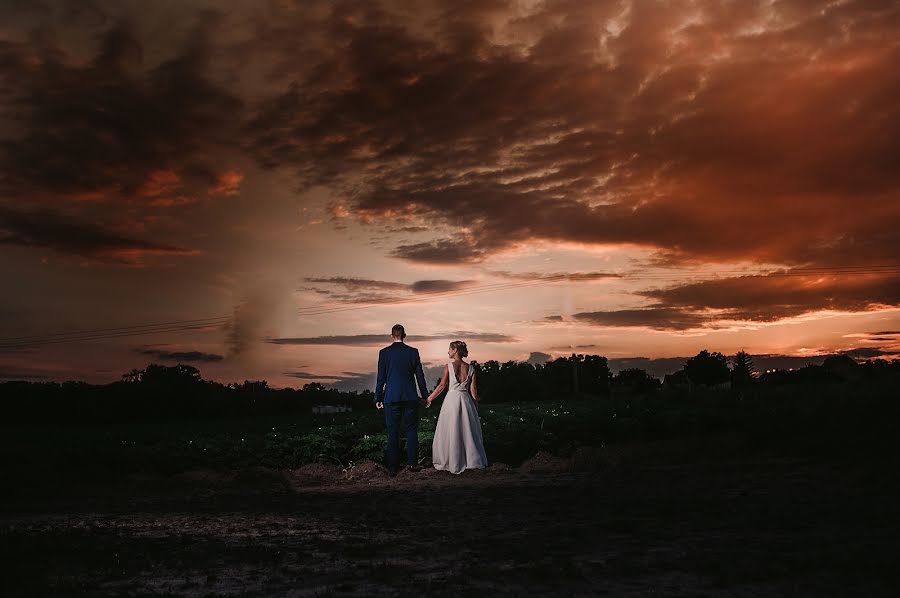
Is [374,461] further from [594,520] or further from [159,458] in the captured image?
[594,520]

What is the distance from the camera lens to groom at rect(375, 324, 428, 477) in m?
16.0

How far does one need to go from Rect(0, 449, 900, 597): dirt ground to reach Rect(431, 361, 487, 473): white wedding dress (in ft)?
3.58

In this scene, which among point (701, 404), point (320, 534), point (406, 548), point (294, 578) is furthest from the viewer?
point (701, 404)

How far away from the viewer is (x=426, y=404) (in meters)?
16.0

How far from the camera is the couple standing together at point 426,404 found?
16000 millimetres

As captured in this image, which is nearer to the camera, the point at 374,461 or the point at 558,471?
the point at 558,471

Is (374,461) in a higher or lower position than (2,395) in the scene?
lower

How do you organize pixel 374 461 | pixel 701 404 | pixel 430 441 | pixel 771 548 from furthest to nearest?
1. pixel 701 404
2. pixel 430 441
3. pixel 374 461
4. pixel 771 548

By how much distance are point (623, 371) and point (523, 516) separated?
120 meters

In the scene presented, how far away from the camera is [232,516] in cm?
1092

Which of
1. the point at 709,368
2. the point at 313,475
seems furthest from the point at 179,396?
the point at 709,368

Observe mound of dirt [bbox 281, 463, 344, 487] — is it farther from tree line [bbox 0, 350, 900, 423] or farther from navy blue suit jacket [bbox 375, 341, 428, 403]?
tree line [bbox 0, 350, 900, 423]

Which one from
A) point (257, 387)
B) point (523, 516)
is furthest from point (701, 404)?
point (257, 387)

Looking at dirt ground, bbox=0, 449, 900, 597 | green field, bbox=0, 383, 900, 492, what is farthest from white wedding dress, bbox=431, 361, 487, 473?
green field, bbox=0, 383, 900, 492
